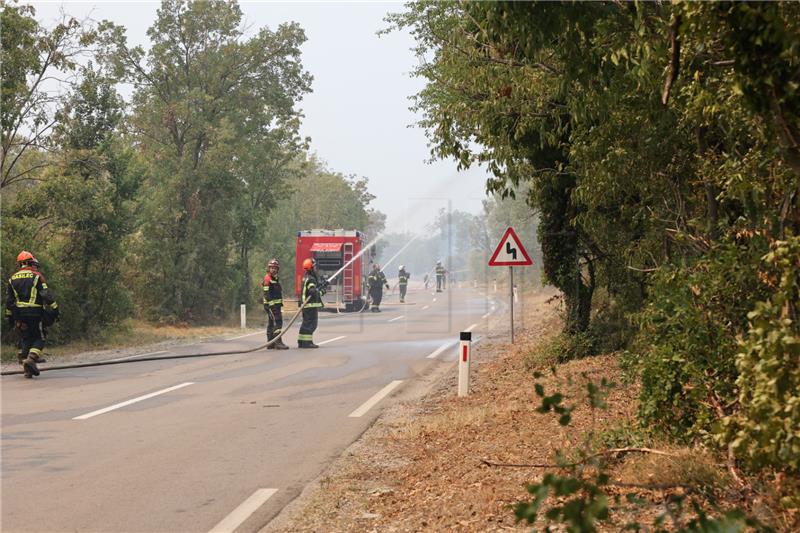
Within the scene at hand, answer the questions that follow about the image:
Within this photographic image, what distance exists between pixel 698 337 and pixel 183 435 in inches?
227

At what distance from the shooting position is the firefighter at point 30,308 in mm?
15281

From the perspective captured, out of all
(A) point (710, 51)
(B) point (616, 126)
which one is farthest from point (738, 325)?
(B) point (616, 126)

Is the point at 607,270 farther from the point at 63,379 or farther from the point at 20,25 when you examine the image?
the point at 20,25

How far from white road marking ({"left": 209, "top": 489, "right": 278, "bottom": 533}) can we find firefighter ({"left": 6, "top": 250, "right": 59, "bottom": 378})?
→ 9.22m

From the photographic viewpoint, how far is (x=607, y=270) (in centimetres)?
1501

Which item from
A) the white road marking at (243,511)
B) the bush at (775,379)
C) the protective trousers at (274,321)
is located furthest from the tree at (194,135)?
the bush at (775,379)

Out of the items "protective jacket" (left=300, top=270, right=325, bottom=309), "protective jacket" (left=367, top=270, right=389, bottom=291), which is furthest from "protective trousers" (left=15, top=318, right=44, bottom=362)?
"protective jacket" (left=367, top=270, right=389, bottom=291)

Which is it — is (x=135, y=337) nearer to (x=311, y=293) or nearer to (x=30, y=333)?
(x=311, y=293)

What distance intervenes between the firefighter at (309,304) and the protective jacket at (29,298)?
646 cm

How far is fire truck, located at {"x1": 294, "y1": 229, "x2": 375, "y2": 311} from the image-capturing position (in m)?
39.5

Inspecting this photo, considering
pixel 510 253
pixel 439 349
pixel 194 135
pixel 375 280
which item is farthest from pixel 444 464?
pixel 375 280

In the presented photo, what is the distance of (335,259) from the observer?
39562 mm

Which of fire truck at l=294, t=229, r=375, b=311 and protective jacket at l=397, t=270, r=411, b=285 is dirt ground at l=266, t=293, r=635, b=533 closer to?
fire truck at l=294, t=229, r=375, b=311

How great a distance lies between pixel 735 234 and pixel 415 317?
92.3ft
